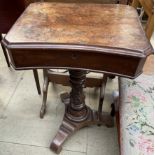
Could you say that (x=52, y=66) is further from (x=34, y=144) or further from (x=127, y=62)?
(x=34, y=144)

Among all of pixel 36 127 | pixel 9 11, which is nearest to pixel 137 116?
pixel 36 127

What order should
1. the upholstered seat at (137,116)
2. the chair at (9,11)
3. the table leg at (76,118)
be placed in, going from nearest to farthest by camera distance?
1. the upholstered seat at (137,116)
2. the table leg at (76,118)
3. the chair at (9,11)

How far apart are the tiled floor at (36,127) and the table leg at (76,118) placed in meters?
0.06

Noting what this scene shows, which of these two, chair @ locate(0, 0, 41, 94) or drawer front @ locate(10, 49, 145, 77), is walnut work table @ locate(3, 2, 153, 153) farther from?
chair @ locate(0, 0, 41, 94)

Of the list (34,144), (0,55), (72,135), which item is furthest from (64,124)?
(0,55)

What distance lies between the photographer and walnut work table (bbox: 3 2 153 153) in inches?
27.0

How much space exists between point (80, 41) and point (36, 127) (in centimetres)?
83

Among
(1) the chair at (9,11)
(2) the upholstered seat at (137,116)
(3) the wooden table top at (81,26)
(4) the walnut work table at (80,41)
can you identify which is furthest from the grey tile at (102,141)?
(3) the wooden table top at (81,26)

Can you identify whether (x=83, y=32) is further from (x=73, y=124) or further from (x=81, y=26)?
(x=73, y=124)

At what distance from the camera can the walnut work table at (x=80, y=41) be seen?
2.25ft

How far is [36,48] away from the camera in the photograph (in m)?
0.69

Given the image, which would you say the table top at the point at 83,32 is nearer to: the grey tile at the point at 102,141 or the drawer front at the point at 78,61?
the drawer front at the point at 78,61

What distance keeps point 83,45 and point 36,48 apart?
0.55 ft

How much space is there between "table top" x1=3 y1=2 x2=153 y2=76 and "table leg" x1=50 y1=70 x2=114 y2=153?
38 cm
